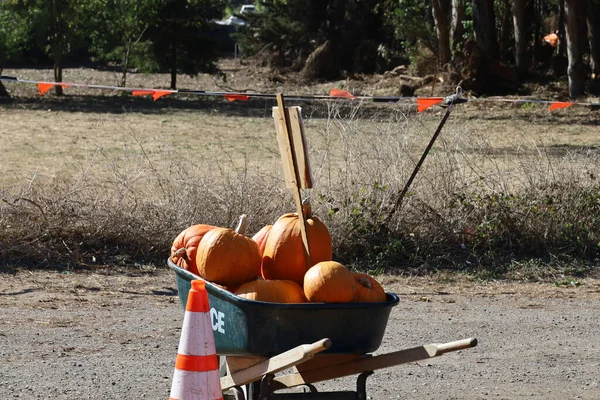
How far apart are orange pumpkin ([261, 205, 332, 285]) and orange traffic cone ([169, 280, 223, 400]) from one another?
69 centimetres

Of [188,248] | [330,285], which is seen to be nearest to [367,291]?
[330,285]

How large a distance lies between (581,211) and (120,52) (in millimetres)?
23669

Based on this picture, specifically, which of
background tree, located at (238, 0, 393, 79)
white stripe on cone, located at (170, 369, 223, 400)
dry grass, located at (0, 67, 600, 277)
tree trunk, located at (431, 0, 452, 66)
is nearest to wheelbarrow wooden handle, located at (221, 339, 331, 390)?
white stripe on cone, located at (170, 369, 223, 400)

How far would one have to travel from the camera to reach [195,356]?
13.1 feet

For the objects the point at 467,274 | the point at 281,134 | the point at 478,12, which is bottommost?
the point at 467,274

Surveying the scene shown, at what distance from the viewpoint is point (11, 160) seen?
51.7 feet

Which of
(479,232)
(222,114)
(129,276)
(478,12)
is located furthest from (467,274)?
(478,12)

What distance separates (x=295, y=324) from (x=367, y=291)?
15.9 inches

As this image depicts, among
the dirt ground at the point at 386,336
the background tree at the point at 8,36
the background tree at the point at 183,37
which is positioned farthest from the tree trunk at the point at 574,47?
the dirt ground at the point at 386,336

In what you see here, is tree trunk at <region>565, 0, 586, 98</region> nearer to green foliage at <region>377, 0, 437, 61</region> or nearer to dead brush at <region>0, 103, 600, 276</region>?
green foliage at <region>377, 0, 437, 61</region>

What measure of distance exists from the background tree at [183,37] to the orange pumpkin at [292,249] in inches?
1031

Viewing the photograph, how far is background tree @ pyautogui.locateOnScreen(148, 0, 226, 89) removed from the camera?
99.3 feet

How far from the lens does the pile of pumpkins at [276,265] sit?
428 centimetres

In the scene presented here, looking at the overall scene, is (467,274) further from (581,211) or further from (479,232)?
(581,211)
